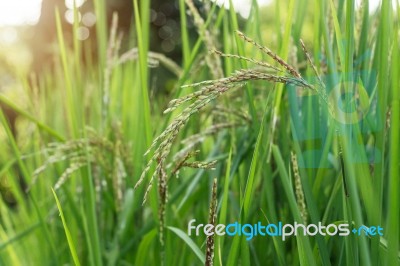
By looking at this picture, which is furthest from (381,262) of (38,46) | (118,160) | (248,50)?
(38,46)

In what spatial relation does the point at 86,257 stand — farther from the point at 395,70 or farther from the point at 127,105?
the point at 395,70

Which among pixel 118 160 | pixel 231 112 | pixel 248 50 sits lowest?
pixel 118 160

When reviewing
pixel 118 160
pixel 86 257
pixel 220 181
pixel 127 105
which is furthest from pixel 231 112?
pixel 127 105

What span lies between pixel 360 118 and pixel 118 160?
1.93ft

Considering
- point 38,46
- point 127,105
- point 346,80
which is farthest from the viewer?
point 38,46

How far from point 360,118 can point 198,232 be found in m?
0.43

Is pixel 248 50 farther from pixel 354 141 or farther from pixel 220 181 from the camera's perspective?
pixel 354 141

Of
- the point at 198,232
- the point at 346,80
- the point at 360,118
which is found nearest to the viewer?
the point at 346,80

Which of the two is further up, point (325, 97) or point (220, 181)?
point (325, 97)

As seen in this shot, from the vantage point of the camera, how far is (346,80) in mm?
868

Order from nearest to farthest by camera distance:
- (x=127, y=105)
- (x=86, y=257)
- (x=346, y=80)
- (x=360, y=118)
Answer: (x=346, y=80) < (x=360, y=118) < (x=86, y=257) < (x=127, y=105)

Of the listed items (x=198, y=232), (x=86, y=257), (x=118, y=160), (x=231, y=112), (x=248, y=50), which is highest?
(x=248, y=50)

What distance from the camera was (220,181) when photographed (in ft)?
4.74

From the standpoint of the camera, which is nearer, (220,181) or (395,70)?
(395,70)
